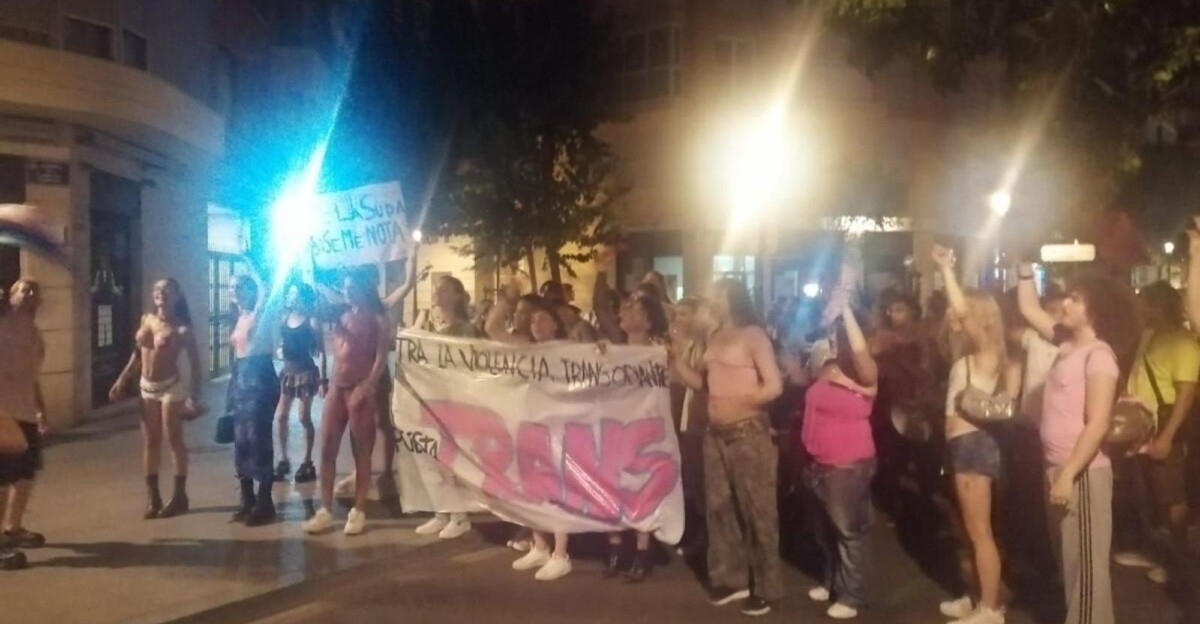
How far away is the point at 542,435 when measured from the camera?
8.02 metres

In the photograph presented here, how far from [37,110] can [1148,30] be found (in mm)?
11676

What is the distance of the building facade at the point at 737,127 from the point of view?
28.8 m

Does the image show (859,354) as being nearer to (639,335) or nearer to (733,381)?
(733,381)

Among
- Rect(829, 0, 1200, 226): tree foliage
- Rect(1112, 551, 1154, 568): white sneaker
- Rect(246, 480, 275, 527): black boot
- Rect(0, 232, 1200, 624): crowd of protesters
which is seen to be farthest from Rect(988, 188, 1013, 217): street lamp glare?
Rect(246, 480, 275, 527): black boot

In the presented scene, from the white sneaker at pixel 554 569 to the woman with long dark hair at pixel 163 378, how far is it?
305 cm

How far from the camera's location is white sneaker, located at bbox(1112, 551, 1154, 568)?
8.03 metres

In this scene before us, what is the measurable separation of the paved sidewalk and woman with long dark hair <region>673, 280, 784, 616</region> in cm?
238

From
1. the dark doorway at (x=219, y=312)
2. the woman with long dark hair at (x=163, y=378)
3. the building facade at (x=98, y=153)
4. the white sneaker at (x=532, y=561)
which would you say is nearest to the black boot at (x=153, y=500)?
the woman with long dark hair at (x=163, y=378)

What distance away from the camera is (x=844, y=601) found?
6.98 meters

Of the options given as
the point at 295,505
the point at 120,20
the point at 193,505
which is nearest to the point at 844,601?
the point at 295,505

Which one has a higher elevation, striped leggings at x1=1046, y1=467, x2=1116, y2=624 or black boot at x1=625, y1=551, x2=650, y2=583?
striped leggings at x1=1046, y1=467, x2=1116, y2=624

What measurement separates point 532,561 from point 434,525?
1069 millimetres

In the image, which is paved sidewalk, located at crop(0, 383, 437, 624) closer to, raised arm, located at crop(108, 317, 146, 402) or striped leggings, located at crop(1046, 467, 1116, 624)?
raised arm, located at crop(108, 317, 146, 402)

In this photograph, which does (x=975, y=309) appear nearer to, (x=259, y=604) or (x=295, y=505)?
(x=259, y=604)
